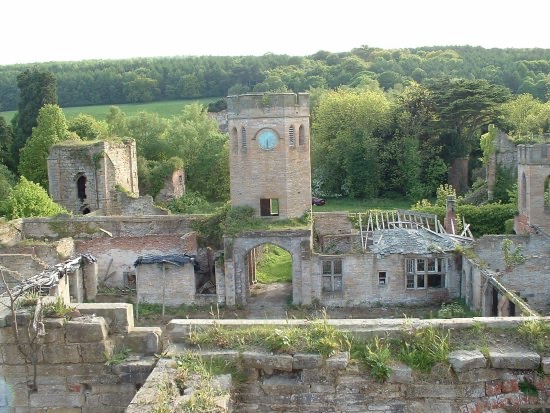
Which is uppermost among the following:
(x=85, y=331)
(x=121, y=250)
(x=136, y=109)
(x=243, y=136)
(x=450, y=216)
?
(x=136, y=109)

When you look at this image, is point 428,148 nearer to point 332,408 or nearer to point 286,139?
point 286,139

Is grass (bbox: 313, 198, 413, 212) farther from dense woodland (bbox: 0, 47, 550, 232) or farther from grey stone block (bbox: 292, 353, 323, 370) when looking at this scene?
grey stone block (bbox: 292, 353, 323, 370)

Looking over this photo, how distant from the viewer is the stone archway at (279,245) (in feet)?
77.4

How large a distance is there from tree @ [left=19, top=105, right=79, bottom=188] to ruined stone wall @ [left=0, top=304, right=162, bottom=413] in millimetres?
35245

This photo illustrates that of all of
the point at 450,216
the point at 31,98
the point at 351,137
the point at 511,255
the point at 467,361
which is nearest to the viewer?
the point at 467,361

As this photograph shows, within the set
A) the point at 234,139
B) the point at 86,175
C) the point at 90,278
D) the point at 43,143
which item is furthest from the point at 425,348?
the point at 43,143

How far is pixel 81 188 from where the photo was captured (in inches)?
1431

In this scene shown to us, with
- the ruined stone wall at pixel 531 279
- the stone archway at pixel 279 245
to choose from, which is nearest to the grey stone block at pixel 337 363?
the ruined stone wall at pixel 531 279

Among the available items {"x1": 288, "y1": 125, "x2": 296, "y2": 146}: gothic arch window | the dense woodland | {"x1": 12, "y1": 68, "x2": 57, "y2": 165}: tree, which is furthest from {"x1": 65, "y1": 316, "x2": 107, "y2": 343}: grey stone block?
{"x1": 12, "y1": 68, "x2": 57, "y2": 165}: tree

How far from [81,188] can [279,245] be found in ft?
54.3

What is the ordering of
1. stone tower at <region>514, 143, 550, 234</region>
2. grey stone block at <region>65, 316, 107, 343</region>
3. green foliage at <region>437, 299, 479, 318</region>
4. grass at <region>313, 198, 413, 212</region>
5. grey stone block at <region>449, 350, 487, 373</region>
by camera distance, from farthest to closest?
grass at <region>313, 198, 413, 212</region>
stone tower at <region>514, 143, 550, 234</region>
green foliage at <region>437, 299, 479, 318</region>
grey stone block at <region>65, 316, 107, 343</region>
grey stone block at <region>449, 350, 487, 373</region>

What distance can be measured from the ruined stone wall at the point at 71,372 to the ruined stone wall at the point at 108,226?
18.6 meters

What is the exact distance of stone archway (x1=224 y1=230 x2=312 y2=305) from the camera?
77.4 feet

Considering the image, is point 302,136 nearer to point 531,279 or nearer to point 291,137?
point 291,137
